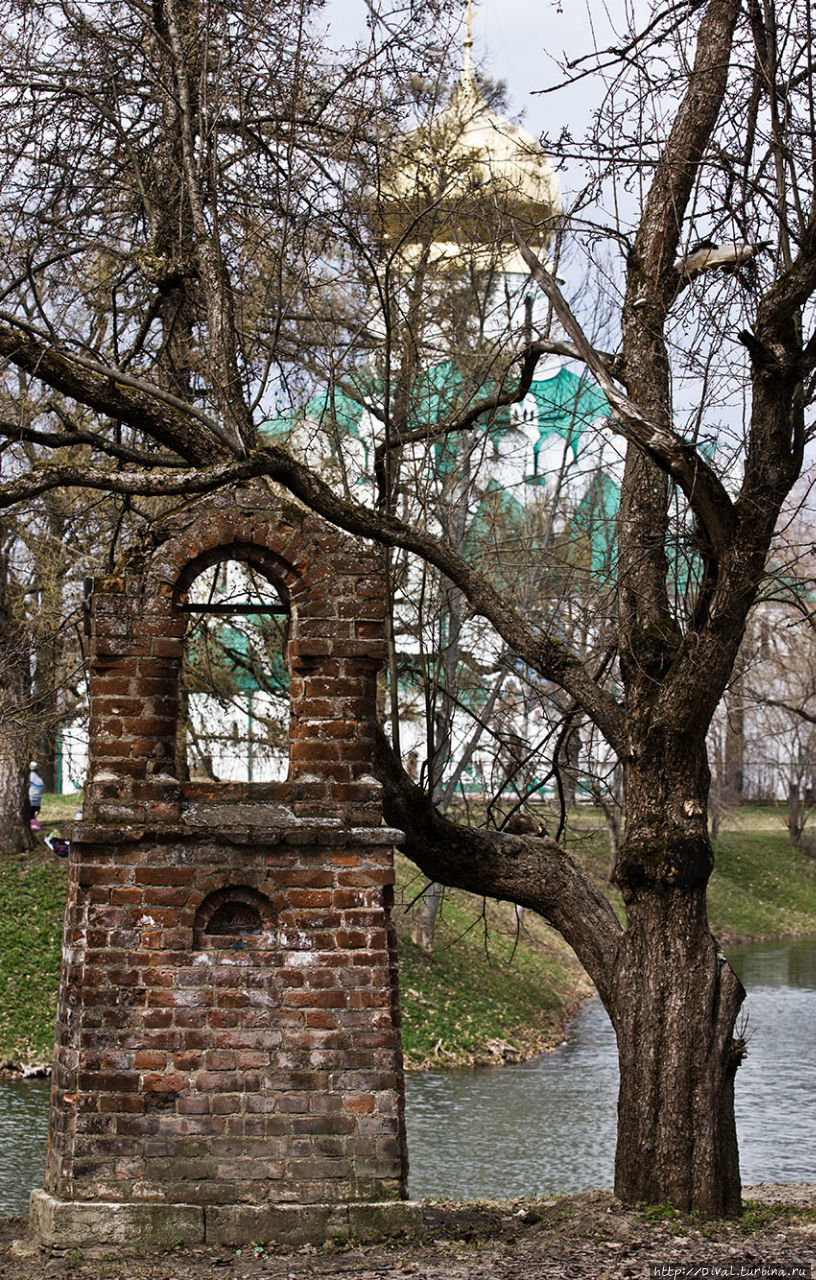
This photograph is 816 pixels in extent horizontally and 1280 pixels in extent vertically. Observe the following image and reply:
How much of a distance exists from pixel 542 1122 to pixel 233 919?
811cm

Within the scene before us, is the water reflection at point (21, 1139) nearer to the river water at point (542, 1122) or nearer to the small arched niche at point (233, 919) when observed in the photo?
the river water at point (542, 1122)

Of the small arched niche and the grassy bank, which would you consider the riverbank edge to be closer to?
the grassy bank

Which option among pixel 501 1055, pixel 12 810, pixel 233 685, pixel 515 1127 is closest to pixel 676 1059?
pixel 515 1127

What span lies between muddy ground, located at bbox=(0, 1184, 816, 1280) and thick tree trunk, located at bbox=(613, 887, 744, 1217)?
0.20 metres

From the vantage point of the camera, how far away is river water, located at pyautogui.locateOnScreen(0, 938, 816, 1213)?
10945 mm

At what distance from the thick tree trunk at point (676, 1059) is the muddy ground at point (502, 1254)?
20 centimetres

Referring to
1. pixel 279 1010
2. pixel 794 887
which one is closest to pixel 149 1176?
pixel 279 1010

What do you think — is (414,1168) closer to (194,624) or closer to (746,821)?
(194,624)

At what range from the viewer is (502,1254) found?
599 cm

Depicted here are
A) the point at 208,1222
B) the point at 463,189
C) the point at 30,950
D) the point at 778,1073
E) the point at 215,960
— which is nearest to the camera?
the point at 208,1222

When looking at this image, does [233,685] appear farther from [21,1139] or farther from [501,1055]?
[21,1139]

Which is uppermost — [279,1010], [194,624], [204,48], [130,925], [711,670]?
[204,48]

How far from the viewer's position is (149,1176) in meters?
5.78

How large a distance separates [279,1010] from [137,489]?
8.64 ft
